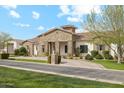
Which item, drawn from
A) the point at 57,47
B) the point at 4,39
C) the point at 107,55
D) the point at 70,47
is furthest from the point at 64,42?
the point at 4,39

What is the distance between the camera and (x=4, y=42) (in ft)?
196

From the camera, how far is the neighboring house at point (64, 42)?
40.9 meters

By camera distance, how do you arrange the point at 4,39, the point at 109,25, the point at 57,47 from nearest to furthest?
the point at 109,25
the point at 57,47
the point at 4,39

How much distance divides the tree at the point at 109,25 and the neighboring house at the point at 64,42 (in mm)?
6793

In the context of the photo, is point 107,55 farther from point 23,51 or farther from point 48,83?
point 48,83

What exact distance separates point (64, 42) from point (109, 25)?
14330mm

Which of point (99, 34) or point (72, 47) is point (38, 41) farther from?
point (99, 34)

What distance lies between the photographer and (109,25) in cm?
3058

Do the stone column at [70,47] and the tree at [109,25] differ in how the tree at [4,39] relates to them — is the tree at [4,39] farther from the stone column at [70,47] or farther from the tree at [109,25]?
the tree at [109,25]

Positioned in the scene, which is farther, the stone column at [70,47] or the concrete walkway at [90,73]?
the stone column at [70,47]

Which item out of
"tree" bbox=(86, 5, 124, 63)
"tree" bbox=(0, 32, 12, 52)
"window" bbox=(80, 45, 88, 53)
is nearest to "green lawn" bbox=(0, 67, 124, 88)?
"tree" bbox=(86, 5, 124, 63)

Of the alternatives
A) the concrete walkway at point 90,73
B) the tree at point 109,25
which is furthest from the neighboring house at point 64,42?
the concrete walkway at point 90,73

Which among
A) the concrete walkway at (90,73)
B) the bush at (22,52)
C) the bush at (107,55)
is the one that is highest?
the bush at (22,52)
